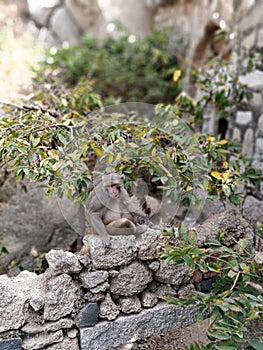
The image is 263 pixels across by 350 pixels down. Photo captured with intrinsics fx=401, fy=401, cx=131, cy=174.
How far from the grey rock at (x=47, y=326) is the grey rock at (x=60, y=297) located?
35 millimetres

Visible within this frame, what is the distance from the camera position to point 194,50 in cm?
515

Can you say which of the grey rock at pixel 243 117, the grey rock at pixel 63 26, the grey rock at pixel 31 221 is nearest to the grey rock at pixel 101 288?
the grey rock at pixel 31 221

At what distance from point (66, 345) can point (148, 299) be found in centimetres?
60

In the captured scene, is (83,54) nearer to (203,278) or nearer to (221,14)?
(221,14)

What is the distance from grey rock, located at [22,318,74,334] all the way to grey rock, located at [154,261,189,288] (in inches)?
26.0

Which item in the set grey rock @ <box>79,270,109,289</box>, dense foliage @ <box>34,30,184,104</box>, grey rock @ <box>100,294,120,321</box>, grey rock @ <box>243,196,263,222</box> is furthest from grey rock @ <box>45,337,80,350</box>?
dense foliage @ <box>34,30,184,104</box>

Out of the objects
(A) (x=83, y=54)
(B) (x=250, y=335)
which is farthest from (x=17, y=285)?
(A) (x=83, y=54)

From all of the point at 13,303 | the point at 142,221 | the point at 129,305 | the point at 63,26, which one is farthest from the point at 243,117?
the point at 63,26

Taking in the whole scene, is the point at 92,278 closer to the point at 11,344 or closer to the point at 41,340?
the point at 41,340

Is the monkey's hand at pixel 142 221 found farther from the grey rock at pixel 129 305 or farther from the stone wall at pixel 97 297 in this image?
the grey rock at pixel 129 305

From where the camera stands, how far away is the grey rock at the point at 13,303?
239 centimetres

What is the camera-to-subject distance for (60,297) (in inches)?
97.8

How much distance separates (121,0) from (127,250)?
577cm

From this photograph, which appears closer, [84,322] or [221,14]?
[84,322]
